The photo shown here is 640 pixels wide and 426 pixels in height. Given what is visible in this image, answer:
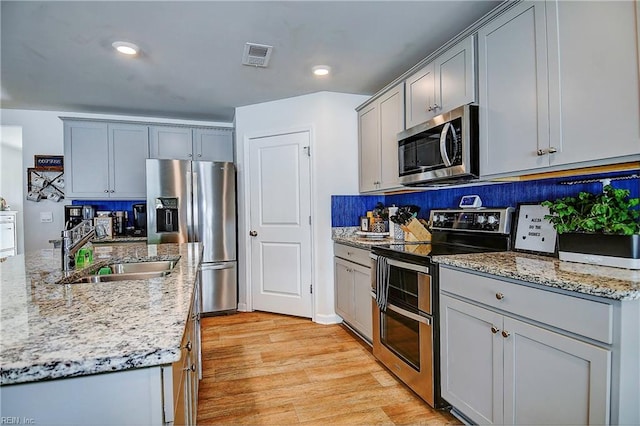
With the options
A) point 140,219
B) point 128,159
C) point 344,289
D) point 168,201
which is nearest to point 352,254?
point 344,289

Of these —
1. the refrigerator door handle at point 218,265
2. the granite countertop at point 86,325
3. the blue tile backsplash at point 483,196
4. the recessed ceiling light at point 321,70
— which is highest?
the recessed ceiling light at point 321,70

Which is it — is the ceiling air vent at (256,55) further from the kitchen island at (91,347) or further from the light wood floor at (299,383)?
the light wood floor at (299,383)

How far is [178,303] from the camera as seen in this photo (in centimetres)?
106

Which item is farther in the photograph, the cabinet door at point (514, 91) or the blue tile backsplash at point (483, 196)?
the blue tile backsplash at point (483, 196)

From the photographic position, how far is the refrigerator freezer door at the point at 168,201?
3.75m

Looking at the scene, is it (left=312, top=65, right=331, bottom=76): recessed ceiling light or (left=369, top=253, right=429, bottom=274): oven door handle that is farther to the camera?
(left=312, top=65, right=331, bottom=76): recessed ceiling light

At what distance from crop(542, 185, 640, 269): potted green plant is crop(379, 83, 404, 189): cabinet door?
1357 millimetres

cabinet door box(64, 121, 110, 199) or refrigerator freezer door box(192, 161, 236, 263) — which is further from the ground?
cabinet door box(64, 121, 110, 199)

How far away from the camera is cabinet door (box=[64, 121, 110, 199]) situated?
13.1 ft

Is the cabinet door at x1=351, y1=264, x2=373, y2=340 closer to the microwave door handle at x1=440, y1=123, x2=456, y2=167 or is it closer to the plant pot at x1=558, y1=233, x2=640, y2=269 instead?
the microwave door handle at x1=440, y1=123, x2=456, y2=167

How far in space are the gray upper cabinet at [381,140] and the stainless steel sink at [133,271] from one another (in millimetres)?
1872

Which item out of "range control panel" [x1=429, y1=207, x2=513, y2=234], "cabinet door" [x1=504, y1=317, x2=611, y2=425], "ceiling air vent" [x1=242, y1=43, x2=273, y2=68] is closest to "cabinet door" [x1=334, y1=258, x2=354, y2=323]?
"range control panel" [x1=429, y1=207, x2=513, y2=234]

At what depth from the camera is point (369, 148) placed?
3.36 meters

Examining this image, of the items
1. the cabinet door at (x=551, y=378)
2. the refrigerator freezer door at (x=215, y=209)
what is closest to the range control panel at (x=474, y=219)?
the cabinet door at (x=551, y=378)
